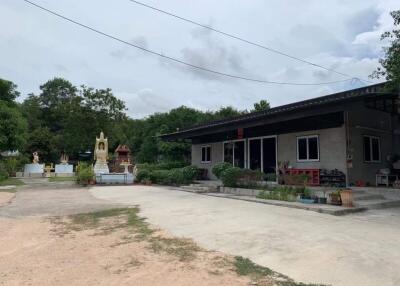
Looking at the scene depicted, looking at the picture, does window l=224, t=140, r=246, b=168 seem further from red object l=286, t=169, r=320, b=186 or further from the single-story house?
red object l=286, t=169, r=320, b=186

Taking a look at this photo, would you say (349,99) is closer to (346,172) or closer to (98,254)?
(346,172)

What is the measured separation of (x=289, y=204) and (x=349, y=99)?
13.1 feet

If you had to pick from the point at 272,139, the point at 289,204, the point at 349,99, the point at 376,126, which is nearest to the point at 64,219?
the point at 289,204

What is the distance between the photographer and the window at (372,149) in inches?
663

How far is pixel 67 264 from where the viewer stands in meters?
6.46

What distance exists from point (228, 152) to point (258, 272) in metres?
17.0

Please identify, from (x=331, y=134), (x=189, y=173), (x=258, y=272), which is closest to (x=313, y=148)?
(x=331, y=134)

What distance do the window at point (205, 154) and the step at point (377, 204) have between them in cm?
1240

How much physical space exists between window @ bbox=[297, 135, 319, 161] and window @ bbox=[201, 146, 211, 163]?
763cm

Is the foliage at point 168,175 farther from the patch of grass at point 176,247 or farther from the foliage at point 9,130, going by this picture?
the patch of grass at point 176,247

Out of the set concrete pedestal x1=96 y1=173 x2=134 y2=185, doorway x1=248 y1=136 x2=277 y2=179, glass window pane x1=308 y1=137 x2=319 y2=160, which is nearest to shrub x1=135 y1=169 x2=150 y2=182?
concrete pedestal x1=96 y1=173 x2=134 y2=185

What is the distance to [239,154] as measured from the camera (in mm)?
21906

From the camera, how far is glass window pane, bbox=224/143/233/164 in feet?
73.9

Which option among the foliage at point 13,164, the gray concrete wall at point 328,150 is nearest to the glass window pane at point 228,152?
the gray concrete wall at point 328,150
